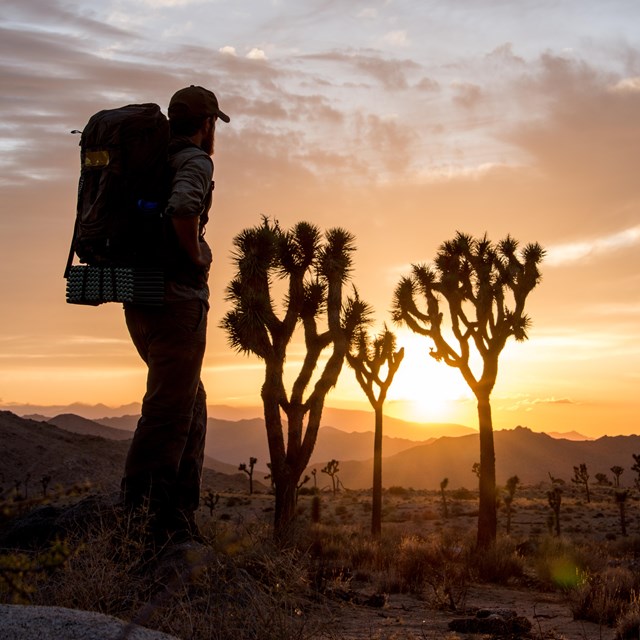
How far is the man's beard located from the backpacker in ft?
1.63

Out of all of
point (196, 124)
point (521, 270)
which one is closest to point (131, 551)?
point (196, 124)

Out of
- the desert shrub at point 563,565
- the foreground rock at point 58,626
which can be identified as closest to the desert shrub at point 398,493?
the desert shrub at point 563,565

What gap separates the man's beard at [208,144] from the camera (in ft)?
15.2

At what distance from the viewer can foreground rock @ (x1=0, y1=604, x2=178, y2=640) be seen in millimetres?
2209

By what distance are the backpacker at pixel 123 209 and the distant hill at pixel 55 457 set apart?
43.2 m

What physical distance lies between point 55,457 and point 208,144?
53528 mm

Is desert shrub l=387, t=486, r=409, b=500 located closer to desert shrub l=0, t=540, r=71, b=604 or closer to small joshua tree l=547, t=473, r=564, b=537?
small joshua tree l=547, t=473, r=564, b=537

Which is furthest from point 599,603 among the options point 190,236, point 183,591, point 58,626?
point 58,626

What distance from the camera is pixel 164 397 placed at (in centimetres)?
431

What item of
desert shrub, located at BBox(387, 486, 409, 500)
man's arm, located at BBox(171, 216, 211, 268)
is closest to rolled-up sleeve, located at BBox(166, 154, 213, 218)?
man's arm, located at BBox(171, 216, 211, 268)

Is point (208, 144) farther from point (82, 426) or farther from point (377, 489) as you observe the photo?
point (82, 426)

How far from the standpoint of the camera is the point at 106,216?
4047 mm

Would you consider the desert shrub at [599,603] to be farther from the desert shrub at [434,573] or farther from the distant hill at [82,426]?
the distant hill at [82,426]

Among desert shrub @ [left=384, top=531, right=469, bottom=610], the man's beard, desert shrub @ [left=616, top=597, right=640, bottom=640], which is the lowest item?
desert shrub @ [left=384, top=531, right=469, bottom=610]
